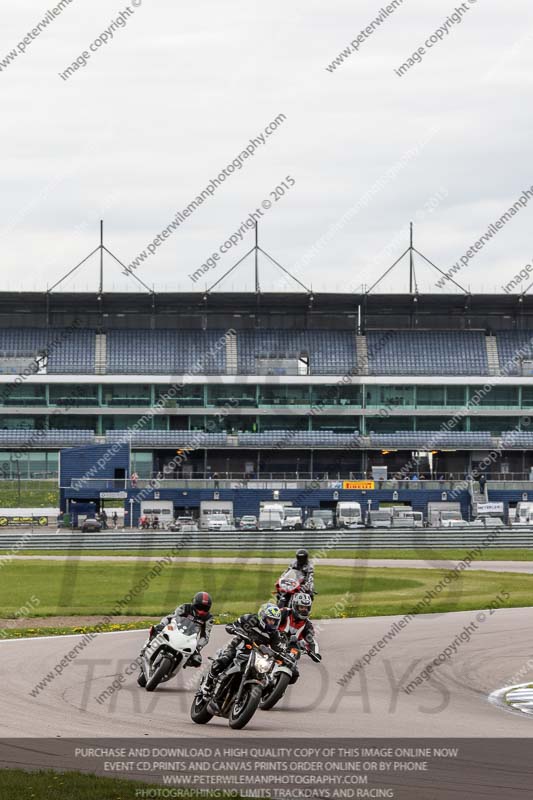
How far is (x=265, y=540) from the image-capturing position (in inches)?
2372

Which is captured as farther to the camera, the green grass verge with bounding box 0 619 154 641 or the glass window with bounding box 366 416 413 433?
the glass window with bounding box 366 416 413 433

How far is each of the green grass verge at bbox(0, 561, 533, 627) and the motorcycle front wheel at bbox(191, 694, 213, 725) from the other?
43.6 ft

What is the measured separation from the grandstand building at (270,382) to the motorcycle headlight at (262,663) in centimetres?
6320

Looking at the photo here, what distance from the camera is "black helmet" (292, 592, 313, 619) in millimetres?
20719

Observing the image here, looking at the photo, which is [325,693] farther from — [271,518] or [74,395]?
[74,395]

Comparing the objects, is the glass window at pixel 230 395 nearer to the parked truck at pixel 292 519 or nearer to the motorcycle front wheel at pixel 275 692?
the parked truck at pixel 292 519

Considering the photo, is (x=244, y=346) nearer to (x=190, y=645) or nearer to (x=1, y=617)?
(x=1, y=617)

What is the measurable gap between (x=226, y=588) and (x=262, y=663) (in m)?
22.8

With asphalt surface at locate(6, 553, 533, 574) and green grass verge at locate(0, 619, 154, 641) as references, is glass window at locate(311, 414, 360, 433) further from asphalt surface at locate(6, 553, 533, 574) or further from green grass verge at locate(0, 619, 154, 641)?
green grass verge at locate(0, 619, 154, 641)

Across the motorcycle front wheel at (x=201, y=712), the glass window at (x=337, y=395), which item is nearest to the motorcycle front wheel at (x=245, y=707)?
the motorcycle front wheel at (x=201, y=712)

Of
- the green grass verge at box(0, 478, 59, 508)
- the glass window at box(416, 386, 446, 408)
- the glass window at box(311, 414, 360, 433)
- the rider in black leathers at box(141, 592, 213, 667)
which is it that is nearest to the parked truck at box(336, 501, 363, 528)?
the green grass verge at box(0, 478, 59, 508)

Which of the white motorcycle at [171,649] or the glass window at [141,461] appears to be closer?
the white motorcycle at [171,649]

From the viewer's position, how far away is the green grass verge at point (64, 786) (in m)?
11.4

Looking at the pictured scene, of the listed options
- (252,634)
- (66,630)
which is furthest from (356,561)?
(252,634)
